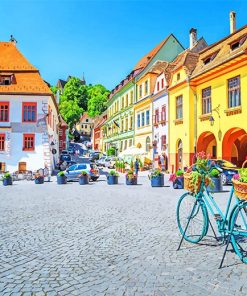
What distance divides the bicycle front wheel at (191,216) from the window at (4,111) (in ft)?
83.6

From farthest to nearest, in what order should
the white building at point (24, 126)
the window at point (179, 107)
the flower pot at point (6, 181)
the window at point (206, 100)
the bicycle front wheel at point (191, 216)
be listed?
the white building at point (24, 126), the window at point (179, 107), the window at point (206, 100), the flower pot at point (6, 181), the bicycle front wheel at point (191, 216)

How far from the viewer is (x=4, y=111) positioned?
29047mm

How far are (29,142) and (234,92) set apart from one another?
18134mm

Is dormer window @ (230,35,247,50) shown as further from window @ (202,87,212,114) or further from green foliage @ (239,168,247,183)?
green foliage @ (239,168,247,183)

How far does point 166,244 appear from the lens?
6047 mm

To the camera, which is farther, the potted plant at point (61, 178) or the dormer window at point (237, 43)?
the potted plant at point (61, 178)

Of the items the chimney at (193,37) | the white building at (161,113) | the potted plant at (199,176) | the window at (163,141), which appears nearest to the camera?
the potted plant at (199,176)

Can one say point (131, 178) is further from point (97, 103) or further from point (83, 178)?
point (97, 103)

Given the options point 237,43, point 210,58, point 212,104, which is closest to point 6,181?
point 212,104

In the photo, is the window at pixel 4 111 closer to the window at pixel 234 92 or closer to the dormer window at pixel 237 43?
the window at pixel 234 92

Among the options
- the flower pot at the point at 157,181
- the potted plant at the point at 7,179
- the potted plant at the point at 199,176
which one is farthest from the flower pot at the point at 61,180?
the potted plant at the point at 199,176

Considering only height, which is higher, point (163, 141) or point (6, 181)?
point (163, 141)

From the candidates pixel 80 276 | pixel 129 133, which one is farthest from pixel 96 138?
pixel 80 276

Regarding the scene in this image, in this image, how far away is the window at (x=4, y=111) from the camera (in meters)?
28.9
